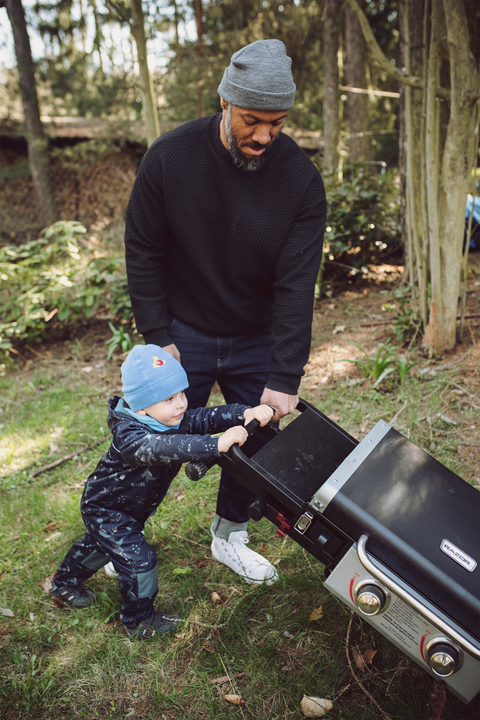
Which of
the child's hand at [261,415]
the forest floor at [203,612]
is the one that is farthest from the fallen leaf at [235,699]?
the child's hand at [261,415]

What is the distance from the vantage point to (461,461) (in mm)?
2773

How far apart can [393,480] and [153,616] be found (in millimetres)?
Result: 1243

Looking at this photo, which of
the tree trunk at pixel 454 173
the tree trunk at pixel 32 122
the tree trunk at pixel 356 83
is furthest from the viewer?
the tree trunk at pixel 356 83

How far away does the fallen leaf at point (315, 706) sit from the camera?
5.56 feet

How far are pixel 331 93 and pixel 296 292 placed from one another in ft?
25.2

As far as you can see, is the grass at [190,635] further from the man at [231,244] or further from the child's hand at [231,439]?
the child's hand at [231,439]

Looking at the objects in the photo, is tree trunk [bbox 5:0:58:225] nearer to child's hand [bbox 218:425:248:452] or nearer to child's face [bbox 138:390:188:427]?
child's face [bbox 138:390:188:427]

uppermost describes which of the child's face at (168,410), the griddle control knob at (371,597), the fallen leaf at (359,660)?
the child's face at (168,410)

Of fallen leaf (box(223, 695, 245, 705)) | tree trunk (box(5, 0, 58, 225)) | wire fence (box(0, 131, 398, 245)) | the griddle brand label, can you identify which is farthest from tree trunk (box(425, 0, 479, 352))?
tree trunk (box(5, 0, 58, 225))

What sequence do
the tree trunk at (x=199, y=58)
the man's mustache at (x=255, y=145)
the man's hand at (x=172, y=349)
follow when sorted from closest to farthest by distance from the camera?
the man's mustache at (x=255, y=145) < the man's hand at (x=172, y=349) < the tree trunk at (x=199, y=58)

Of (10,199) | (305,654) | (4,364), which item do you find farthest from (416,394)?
(10,199)

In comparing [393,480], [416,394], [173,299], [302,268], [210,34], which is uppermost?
[210,34]

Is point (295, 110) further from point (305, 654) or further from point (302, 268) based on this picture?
point (305, 654)

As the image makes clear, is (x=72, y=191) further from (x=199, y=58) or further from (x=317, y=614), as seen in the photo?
(x=317, y=614)
